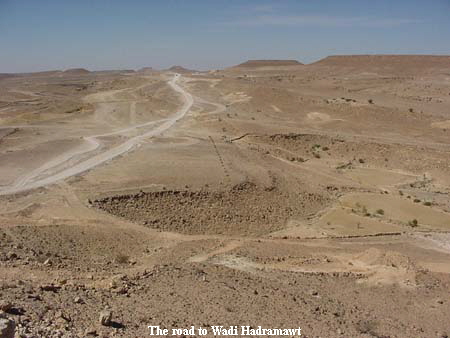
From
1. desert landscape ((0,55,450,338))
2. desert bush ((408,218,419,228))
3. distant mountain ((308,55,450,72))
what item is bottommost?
desert bush ((408,218,419,228))

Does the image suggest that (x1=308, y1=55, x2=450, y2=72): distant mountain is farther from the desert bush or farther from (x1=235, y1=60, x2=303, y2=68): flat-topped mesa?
the desert bush

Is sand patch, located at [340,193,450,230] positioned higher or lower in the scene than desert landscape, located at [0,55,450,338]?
lower

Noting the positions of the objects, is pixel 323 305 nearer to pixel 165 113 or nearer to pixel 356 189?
pixel 356 189

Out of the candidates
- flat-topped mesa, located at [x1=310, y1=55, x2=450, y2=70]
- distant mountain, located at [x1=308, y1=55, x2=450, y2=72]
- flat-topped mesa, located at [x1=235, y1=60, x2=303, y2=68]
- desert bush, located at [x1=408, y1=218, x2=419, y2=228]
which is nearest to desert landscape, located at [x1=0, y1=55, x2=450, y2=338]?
desert bush, located at [x1=408, y1=218, x2=419, y2=228]

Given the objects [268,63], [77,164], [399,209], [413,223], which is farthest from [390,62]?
[77,164]

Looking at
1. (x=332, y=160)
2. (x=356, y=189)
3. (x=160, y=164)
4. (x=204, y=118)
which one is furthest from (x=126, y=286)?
(x=204, y=118)

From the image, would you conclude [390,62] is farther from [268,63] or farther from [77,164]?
[77,164]
